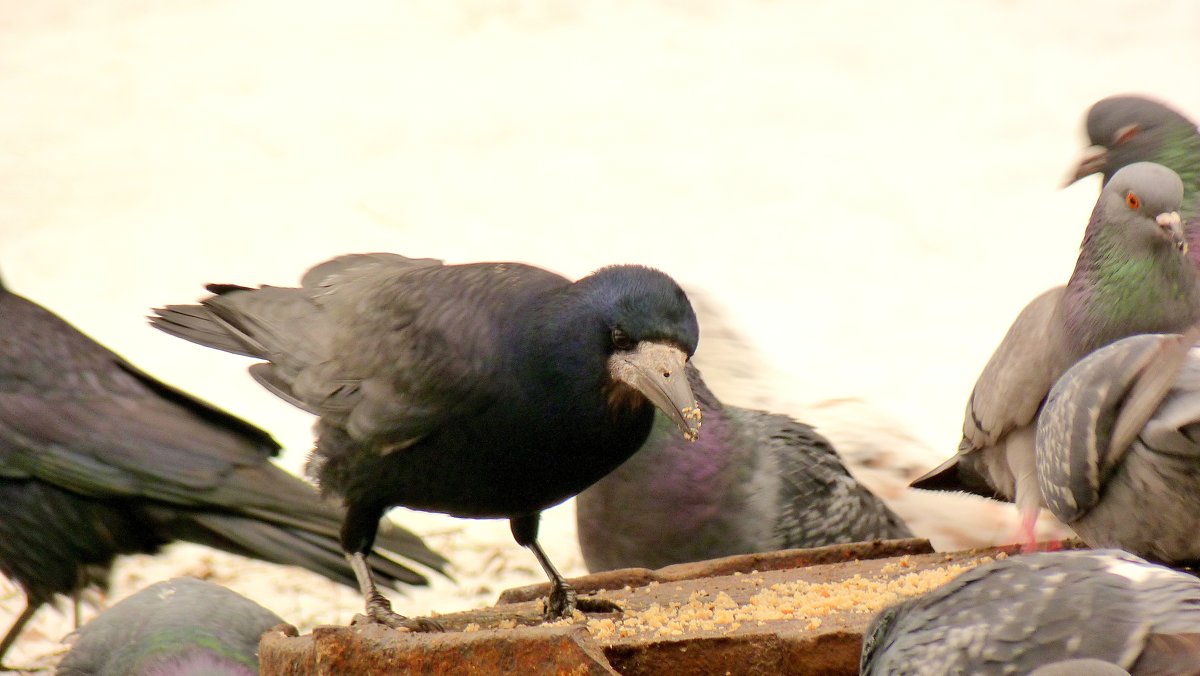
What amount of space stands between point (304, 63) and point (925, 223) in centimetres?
395

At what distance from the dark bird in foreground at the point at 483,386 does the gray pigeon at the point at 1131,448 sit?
2.75 feet

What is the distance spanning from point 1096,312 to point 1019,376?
0.27m

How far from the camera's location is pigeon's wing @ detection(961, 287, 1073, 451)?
398cm

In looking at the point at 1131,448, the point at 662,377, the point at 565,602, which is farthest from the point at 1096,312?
the point at 565,602

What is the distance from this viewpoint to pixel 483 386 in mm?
3348

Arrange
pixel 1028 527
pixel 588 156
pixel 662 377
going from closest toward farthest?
pixel 662 377, pixel 1028 527, pixel 588 156

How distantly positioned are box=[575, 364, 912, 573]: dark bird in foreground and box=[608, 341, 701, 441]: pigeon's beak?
4.13ft

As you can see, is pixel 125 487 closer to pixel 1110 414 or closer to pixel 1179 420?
pixel 1110 414

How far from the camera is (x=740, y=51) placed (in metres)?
10.4

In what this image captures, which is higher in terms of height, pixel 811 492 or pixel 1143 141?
pixel 1143 141

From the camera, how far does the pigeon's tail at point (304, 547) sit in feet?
14.1

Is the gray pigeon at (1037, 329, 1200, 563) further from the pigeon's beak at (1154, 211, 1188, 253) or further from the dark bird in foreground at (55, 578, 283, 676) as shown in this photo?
the dark bird in foreground at (55, 578, 283, 676)

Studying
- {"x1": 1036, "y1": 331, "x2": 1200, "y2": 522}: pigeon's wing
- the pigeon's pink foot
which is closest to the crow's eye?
{"x1": 1036, "y1": 331, "x2": 1200, "y2": 522}: pigeon's wing

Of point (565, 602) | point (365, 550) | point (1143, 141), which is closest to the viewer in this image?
point (565, 602)
